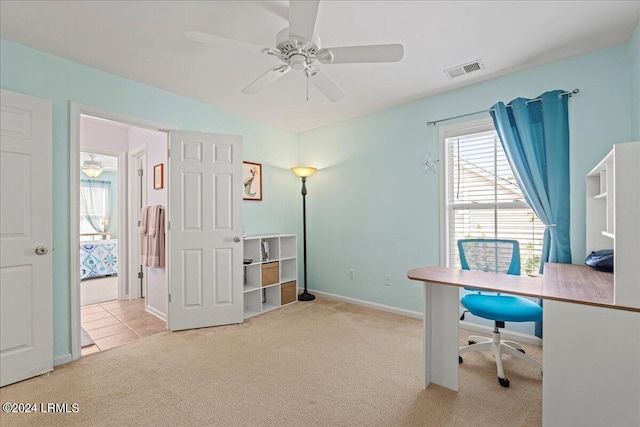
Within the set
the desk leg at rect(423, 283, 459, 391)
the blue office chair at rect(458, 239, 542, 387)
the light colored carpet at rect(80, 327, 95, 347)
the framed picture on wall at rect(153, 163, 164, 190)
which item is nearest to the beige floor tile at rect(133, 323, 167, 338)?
the light colored carpet at rect(80, 327, 95, 347)

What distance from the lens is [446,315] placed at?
2.03 m

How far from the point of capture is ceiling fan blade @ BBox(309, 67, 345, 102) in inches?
79.9

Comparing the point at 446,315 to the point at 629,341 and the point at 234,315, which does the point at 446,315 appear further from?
the point at 234,315

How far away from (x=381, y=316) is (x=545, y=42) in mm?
2969

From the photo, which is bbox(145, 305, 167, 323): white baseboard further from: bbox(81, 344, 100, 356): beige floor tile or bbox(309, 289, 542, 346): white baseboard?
bbox(309, 289, 542, 346): white baseboard

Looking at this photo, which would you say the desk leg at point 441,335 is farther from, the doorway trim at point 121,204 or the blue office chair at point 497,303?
the doorway trim at point 121,204

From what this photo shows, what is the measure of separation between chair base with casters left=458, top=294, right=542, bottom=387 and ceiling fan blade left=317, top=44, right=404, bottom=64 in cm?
185

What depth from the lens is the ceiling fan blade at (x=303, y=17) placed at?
1.43m

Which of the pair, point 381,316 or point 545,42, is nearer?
point 545,42

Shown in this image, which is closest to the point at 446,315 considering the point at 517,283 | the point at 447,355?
the point at 447,355

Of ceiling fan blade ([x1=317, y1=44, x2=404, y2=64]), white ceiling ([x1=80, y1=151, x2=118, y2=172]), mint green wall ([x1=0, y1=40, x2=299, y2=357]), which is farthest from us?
white ceiling ([x1=80, y1=151, x2=118, y2=172])

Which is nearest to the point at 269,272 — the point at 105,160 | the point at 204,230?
the point at 204,230

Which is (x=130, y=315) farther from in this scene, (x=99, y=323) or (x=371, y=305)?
(x=371, y=305)

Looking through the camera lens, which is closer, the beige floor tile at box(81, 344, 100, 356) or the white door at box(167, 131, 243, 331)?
the beige floor tile at box(81, 344, 100, 356)
